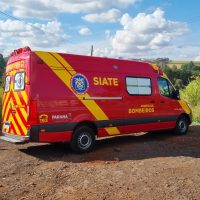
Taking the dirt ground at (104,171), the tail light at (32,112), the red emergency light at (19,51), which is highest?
the red emergency light at (19,51)

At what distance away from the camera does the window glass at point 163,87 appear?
39.3 ft

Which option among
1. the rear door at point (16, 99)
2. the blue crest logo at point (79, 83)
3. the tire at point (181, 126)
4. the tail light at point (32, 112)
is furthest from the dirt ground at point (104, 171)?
the blue crest logo at point (79, 83)

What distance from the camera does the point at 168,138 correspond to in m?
12.1

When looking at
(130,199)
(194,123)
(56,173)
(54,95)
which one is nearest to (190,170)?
(130,199)

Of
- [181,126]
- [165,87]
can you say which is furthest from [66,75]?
[181,126]

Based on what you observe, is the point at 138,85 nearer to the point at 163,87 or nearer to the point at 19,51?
the point at 163,87

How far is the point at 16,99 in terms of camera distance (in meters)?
9.26

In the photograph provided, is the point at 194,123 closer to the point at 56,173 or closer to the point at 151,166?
the point at 151,166

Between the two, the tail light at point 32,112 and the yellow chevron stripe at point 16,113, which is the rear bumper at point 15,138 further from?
the tail light at point 32,112

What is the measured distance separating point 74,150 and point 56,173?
1.95m

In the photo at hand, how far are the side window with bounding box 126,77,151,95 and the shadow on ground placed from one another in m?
1.55

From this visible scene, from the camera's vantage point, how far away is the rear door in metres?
8.86

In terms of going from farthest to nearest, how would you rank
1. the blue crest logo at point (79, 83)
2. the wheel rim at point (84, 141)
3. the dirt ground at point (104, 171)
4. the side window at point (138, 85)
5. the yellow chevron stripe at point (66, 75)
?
the side window at point (138, 85) < the wheel rim at point (84, 141) < the blue crest logo at point (79, 83) < the yellow chevron stripe at point (66, 75) < the dirt ground at point (104, 171)

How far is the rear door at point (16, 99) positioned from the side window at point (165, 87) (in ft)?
15.7
